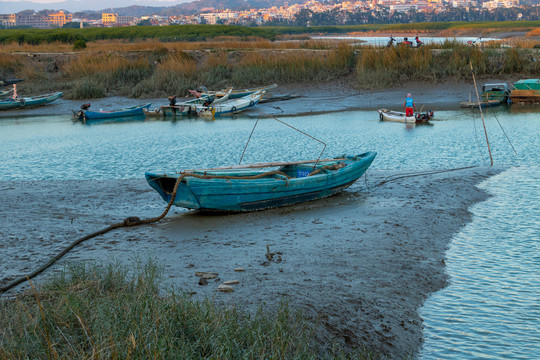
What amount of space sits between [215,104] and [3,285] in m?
21.8

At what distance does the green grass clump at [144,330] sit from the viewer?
438 cm

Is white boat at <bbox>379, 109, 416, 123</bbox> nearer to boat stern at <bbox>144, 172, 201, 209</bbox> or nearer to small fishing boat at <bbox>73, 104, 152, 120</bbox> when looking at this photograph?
small fishing boat at <bbox>73, 104, 152, 120</bbox>

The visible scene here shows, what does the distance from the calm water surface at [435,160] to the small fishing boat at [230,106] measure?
1025mm

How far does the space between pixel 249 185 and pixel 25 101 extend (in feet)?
78.6

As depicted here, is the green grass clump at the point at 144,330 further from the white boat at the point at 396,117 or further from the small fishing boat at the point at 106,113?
the small fishing boat at the point at 106,113

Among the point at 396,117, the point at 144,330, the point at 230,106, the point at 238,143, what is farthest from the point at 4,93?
the point at 144,330

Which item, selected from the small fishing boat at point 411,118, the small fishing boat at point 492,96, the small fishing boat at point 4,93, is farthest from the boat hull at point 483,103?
the small fishing boat at point 4,93

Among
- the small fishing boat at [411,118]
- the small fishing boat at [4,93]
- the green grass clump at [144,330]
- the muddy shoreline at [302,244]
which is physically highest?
the small fishing boat at [4,93]

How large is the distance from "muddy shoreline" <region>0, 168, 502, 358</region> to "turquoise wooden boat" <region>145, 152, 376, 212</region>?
239 mm

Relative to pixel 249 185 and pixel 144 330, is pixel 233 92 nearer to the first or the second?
pixel 249 185

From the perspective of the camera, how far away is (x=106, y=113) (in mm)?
26766

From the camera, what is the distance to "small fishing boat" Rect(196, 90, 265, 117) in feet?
87.6

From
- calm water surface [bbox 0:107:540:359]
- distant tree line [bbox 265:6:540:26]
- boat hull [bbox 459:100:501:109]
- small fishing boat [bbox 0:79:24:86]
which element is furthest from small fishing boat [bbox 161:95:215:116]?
distant tree line [bbox 265:6:540:26]

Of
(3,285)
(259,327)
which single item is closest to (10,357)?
(259,327)
